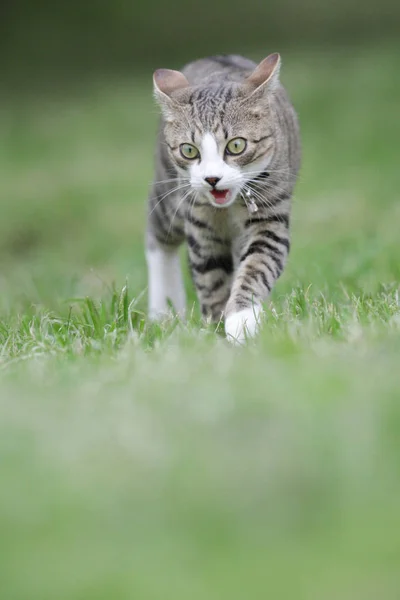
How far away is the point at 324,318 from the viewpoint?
13.2ft

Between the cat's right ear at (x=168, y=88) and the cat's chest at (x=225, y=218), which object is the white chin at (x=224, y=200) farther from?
the cat's right ear at (x=168, y=88)

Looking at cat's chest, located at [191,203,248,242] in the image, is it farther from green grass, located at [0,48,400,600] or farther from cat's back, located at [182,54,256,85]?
cat's back, located at [182,54,256,85]

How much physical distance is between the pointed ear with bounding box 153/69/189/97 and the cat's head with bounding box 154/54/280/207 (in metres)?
0.01

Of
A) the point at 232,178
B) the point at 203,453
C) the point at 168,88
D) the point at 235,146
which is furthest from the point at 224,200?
the point at 203,453

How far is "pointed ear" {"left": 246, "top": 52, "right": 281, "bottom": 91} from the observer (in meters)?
4.58

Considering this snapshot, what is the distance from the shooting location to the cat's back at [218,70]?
503 centimetres

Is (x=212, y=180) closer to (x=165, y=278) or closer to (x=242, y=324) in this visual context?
(x=242, y=324)

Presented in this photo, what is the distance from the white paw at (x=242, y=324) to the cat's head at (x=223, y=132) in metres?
0.50

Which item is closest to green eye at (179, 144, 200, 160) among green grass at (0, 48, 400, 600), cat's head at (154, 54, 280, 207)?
cat's head at (154, 54, 280, 207)

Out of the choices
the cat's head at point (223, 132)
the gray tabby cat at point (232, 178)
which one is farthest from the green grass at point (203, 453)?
the cat's head at point (223, 132)

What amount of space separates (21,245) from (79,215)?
0.90 m

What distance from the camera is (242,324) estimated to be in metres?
4.14

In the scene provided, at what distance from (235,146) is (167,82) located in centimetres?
61

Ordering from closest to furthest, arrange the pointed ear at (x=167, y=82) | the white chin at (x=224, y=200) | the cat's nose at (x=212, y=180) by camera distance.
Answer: the cat's nose at (x=212, y=180) < the white chin at (x=224, y=200) < the pointed ear at (x=167, y=82)
